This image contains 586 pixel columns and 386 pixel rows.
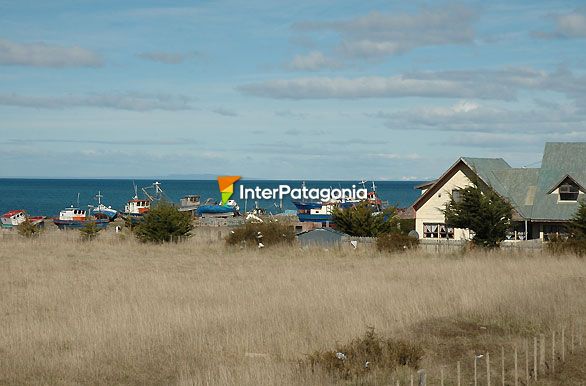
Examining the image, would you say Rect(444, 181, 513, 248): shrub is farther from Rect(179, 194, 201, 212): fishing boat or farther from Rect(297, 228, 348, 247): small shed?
Rect(179, 194, 201, 212): fishing boat

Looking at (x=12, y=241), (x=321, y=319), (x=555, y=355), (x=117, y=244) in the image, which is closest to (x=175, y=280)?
(x=321, y=319)

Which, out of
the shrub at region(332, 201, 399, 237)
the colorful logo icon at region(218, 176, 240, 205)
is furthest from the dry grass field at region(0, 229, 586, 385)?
the colorful logo icon at region(218, 176, 240, 205)

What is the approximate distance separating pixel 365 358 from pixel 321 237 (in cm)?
3507

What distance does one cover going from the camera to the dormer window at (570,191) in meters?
47.8

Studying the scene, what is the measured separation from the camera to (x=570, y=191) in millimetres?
47812

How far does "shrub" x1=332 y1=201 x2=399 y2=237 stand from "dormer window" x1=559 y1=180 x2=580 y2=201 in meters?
10.2

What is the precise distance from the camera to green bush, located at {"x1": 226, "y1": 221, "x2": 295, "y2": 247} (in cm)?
4809

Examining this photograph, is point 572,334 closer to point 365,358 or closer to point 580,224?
point 365,358

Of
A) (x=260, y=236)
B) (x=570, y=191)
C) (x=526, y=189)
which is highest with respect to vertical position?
(x=526, y=189)

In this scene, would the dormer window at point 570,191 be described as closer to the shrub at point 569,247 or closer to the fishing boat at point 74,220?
the shrub at point 569,247

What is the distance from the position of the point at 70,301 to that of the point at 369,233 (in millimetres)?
29038

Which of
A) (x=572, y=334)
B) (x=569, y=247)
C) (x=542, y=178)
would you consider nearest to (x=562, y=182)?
(x=542, y=178)

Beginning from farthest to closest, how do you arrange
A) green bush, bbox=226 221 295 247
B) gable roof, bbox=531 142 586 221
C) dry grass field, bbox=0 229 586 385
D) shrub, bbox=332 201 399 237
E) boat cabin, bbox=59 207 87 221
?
1. boat cabin, bbox=59 207 87 221
2. shrub, bbox=332 201 399 237
3. green bush, bbox=226 221 295 247
4. gable roof, bbox=531 142 586 221
5. dry grass field, bbox=0 229 586 385

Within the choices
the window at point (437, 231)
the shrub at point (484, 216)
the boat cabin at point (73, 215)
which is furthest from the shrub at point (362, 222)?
the boat cabin at point (73, 215)
